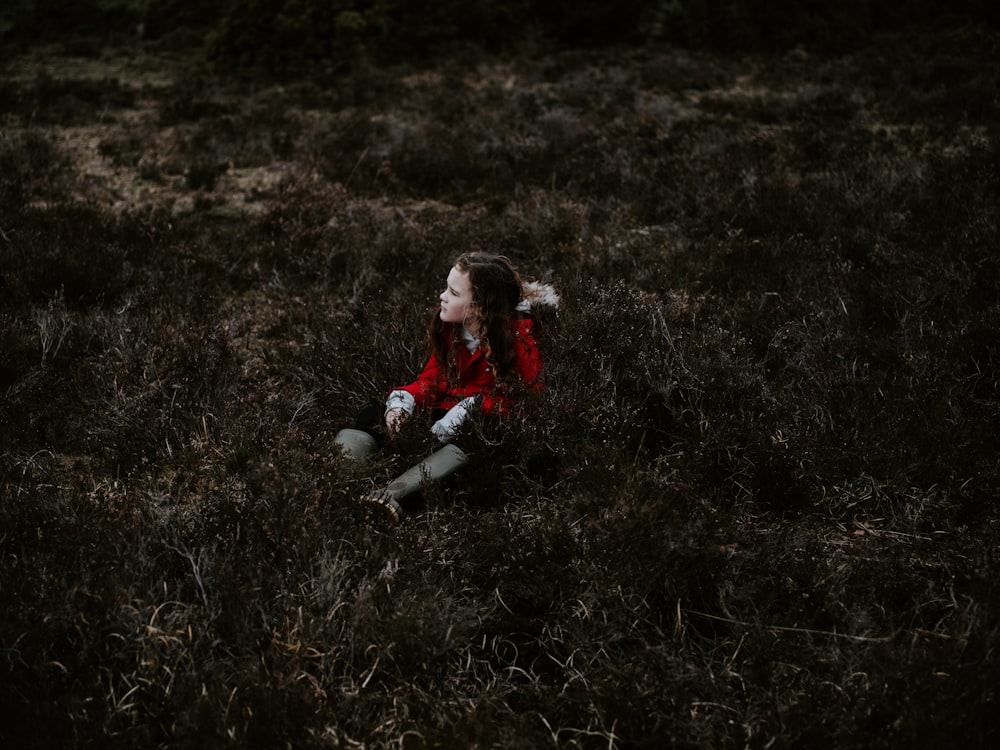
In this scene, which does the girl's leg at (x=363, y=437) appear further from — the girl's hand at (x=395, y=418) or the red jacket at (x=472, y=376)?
the red jacket at (x=472, y=376)

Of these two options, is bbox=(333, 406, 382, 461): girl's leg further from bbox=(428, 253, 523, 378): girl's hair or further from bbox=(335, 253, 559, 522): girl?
bbox=(428, 253, 523, 378): girl's hair

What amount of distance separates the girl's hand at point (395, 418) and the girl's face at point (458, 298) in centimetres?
53

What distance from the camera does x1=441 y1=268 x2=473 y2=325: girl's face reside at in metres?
3.55

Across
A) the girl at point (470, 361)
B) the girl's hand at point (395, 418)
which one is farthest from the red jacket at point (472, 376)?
the girl's hand at point (395, 418)

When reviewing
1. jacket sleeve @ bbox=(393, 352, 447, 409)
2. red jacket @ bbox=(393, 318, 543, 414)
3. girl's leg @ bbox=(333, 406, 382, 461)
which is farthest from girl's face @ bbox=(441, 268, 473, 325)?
girl's leg @ bbox=(333, 406, 382, 461)

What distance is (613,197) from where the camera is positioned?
7074 millimetres

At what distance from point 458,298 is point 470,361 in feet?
1.11

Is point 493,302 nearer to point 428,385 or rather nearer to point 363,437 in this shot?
point 428,385

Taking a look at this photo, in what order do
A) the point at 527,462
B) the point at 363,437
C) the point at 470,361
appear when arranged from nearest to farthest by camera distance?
the point at 527,462 → the point at 363,437 → the point at 470,361

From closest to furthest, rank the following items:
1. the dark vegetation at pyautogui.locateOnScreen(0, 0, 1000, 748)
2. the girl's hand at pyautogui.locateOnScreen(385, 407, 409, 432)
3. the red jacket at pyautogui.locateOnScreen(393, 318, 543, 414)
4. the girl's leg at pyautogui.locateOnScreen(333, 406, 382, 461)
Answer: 1. the dark vegetation at pyautogui.locateOnScreen(0, 0, 1000, 748)
2. the girl's leg at pyautogui.locateOnScreen(333, 406, 382, 461)
3. the girl's hand at pyautogui.locateOnScreen(385, 407, 409, 432)
4. the red jacket at pyautogui.locateOnScreen(393, 318, 543, 414)

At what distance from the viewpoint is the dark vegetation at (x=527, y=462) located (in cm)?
215

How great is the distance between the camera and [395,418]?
3521 millimetres

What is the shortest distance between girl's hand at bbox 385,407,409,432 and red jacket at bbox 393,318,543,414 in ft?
0.38

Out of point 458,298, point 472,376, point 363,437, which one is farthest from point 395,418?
point 458,298
